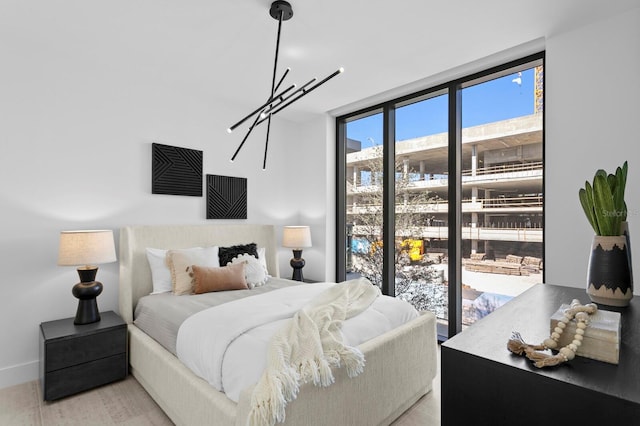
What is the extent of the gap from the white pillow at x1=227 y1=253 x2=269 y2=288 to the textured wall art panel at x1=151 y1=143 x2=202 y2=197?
3.12 feet

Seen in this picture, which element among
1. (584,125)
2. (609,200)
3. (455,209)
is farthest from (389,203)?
(609,200)

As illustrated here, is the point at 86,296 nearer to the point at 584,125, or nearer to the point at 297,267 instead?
the point at 297,267

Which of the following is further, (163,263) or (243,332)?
(163,263)

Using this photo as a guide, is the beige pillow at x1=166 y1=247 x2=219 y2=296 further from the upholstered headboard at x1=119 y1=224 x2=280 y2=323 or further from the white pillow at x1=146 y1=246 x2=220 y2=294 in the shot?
the upholstered headboard at x1=119 y1=224 x2=280 y2=323

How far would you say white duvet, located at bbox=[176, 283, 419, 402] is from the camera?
5.37 ft

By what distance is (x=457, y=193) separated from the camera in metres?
3.22

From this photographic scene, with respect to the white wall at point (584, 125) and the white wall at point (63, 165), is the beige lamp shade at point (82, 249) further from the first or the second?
the white wall at point (584, 125)

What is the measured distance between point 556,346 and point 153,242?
3.20m

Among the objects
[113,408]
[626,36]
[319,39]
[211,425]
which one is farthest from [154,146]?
[626,36]

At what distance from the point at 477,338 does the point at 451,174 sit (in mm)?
2594

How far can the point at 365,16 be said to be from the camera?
2271 mm

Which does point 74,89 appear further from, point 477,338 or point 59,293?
point 477,338

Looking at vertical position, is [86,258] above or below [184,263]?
above

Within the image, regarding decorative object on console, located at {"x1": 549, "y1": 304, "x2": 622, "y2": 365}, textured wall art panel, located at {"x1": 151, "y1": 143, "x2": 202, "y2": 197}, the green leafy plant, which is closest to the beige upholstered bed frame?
textured wall art panel, located at {"x1": 151, "y1": 143, "x2": 202, "y2": 197}
